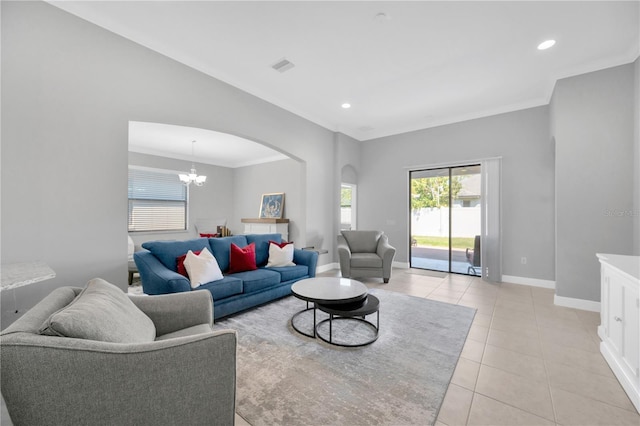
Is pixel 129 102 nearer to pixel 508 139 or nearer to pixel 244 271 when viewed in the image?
pixel 244 271

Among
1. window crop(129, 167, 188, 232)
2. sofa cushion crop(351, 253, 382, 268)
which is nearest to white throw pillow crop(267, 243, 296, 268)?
sofa cushion crop(351, 253, 382, 268)

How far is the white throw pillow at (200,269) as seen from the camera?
9.38 feet

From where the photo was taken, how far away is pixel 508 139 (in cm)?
470

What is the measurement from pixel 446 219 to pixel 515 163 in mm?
1557

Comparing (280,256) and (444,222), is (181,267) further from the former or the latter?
(444,222)

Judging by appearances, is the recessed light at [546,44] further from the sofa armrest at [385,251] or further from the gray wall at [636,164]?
the sofa armrest at [385,251]

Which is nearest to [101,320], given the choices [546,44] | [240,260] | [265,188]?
[240,260]

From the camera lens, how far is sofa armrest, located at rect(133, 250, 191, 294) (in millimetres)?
2600

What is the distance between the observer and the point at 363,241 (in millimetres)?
5266

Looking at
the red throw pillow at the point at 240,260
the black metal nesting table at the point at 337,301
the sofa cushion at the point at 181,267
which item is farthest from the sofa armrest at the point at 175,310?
the red throw pillow at the point at 240,260

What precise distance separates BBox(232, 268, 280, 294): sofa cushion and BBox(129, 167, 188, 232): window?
15.1 feet

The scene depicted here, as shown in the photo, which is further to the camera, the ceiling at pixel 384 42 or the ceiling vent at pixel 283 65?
the ceiling vent at pixel 283 65

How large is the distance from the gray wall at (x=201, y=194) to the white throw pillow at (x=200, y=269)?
14.4ft

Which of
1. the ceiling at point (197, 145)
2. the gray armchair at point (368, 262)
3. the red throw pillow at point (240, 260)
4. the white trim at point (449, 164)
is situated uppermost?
the ceiling at point (197, 145)
